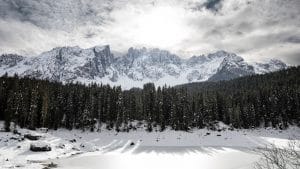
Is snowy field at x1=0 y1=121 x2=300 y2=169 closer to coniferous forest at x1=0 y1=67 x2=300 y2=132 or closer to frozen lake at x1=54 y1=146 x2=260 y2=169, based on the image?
frozen lake at x1=54 y1=146 x2=260 y2=169

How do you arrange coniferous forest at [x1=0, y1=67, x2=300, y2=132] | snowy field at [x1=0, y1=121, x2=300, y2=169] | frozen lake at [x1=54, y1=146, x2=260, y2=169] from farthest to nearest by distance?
coniferous forest at [x1=0, y1=67, x2=300, y2=132] → snowy field at [x1=0, y1=121, x2=300, y2=169] → frozen lake at [x1=54, y1=146, x2=260, y2=169]

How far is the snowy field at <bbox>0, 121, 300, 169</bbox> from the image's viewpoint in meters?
38.0

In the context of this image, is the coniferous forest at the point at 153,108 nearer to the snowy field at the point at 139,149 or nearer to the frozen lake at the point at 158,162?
the snowy field at the point at 139,149

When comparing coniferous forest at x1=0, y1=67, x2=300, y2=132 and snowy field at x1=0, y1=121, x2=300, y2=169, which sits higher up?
coniferous forest at x1=0, y1=67, x2=300, y2=132

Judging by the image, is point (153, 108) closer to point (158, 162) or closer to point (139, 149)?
point (139, 149)

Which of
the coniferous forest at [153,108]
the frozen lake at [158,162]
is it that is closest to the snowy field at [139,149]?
the frozen lake at [158,162]

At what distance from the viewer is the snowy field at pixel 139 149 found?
38000 millimetres

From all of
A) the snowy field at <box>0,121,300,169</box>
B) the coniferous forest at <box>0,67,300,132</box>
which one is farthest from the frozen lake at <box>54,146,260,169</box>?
the coniferous forest at <box>0,67,300,132</box>

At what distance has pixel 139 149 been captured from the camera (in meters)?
60.8

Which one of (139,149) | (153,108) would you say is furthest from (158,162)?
(153,108)

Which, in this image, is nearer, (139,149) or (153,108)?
(139,149)

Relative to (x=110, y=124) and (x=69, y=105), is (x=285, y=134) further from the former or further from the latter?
(x=69, y=105)

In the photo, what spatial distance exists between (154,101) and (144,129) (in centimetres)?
1862

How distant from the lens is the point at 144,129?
99312 mm
